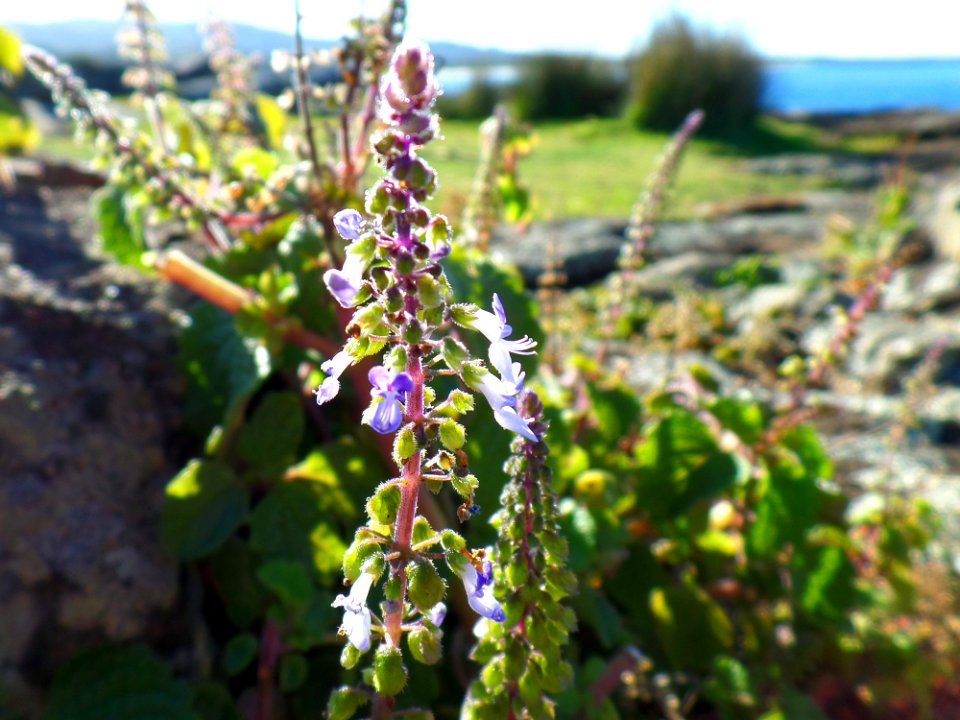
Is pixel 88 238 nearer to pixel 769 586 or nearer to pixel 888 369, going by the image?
pixel 769 586

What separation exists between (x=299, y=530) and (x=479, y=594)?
866 mm

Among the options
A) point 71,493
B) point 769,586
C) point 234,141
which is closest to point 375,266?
point 71,493

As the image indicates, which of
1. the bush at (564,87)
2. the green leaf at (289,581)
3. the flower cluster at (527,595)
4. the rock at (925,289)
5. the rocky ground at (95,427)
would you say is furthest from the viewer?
the bush at (564,87)

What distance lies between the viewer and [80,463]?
63.1 inches

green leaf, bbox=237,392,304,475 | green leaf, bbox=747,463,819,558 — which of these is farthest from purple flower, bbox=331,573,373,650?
green leaf, bbox=747,463,819,558

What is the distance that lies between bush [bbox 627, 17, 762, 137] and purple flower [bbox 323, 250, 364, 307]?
472 inches

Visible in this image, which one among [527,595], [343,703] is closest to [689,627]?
[527,595]

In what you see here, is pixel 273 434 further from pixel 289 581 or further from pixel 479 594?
pixel 479 594

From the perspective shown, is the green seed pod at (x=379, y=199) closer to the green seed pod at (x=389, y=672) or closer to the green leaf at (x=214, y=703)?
the green seed pod at (x=389, y=672)

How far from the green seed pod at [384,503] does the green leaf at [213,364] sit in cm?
86

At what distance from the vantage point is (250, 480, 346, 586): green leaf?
1510 mm

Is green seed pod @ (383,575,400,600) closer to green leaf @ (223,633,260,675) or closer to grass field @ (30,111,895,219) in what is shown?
green leaf @ (223,633,260,675)

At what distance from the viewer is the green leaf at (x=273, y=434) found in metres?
1.61

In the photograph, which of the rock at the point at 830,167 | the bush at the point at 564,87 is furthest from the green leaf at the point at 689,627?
the bush at the point at 564,87
